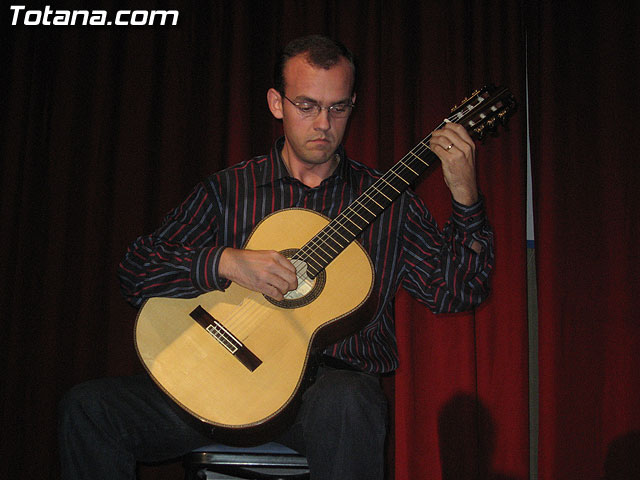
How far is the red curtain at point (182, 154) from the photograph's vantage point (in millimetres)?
2623

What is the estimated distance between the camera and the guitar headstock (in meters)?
1.75

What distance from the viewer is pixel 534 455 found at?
8.89ft

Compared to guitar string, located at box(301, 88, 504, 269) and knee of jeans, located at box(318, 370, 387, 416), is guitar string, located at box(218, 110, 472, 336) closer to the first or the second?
guitar string, located at box(301, 88, 504, 269)

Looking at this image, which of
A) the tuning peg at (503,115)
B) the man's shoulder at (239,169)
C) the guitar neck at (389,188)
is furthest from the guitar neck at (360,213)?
the man's shoulder at (239,169)

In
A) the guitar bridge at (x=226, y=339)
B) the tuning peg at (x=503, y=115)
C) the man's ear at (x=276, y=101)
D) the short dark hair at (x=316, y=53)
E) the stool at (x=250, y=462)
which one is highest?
the short dark hair at (x=316, y=53)

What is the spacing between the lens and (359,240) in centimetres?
192

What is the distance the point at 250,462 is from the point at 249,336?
1.10 feet

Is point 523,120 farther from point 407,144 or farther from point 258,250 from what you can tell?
point 258,250

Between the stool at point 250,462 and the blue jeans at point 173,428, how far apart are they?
3cm

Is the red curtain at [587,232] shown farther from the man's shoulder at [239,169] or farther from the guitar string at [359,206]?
the man's shoulder at [239,169]

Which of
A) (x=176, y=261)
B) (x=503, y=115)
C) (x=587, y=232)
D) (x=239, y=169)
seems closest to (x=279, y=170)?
(x=239, y=169)

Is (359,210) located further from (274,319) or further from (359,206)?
(274,319)

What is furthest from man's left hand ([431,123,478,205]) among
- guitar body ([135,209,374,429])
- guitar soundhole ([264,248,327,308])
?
guitar soundhole ([264,248,327,308])

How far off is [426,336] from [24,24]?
8.59ft
